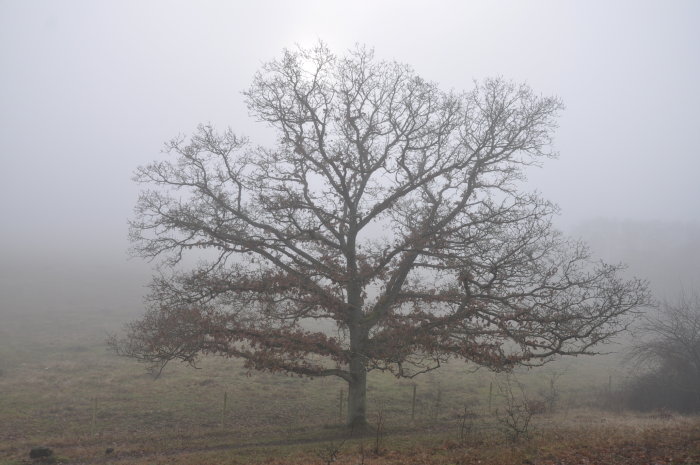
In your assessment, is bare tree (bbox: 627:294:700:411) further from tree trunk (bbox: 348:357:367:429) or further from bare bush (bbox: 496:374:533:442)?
tree trunk (bbox: 348:357:367:429)

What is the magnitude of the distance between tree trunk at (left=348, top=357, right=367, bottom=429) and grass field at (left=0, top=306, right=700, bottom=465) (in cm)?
52

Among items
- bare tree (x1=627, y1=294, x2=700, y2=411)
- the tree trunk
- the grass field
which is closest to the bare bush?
the grass field

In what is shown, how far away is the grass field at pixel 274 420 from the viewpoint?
1246cm

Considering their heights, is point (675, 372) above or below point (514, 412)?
above

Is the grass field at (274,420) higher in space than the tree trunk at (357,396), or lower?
lower

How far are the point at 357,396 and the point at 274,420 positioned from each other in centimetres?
488

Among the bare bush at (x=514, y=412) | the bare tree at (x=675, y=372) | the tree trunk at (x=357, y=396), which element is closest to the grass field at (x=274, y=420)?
the bare bush at (x=514, y=412)

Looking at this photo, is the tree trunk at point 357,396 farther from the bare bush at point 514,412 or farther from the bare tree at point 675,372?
the bare tree at point 675,372

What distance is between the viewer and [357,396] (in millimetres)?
17344

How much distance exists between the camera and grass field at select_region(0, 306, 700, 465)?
40.9 ft

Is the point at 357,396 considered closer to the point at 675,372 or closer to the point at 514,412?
the point at 514,412

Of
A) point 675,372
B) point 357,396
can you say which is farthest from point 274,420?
Answer: point 675,372

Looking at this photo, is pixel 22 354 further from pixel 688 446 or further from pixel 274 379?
pixel 688 446

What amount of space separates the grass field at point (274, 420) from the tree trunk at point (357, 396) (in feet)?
1.70
